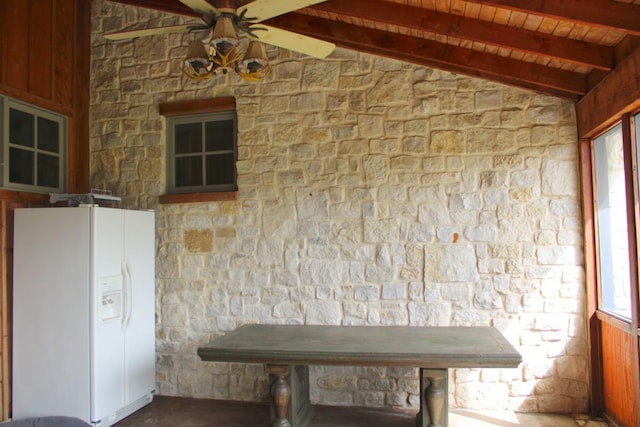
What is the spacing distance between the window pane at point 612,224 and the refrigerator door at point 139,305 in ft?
13.1

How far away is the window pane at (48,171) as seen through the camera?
4.20 m

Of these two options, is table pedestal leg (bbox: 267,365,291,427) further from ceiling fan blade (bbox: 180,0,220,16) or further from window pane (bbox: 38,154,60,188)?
window pane (bbox: 38,154,60,188)

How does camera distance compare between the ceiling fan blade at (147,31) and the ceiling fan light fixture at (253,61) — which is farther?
the ceiling fan blade at (147,31)

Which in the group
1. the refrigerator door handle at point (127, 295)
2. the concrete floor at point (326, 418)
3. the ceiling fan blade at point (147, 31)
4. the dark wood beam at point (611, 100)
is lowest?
the concrete floor at point (326, 418)

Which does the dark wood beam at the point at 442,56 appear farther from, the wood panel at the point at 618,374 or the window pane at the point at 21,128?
the window pane at the point at 21,128

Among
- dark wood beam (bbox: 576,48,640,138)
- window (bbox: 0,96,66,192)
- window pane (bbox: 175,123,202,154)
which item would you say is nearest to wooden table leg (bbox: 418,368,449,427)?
dark wood beam (bbox: 576,48,640,138)

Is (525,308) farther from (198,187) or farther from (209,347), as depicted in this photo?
(198,187)

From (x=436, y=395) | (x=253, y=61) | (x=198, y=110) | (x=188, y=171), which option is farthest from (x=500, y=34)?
(x=188, y=171)

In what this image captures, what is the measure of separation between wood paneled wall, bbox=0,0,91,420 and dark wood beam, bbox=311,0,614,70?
2.70m

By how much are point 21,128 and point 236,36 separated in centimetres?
269

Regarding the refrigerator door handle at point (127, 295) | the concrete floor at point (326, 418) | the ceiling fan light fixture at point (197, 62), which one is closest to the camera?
the ceiling fan light fixture at point (197, 62)

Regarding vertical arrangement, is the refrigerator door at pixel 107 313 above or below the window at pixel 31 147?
below

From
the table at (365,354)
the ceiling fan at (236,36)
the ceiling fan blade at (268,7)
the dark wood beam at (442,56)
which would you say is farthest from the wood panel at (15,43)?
the table at (365,354)

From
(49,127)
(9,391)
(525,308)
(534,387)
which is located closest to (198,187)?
(49,127)
